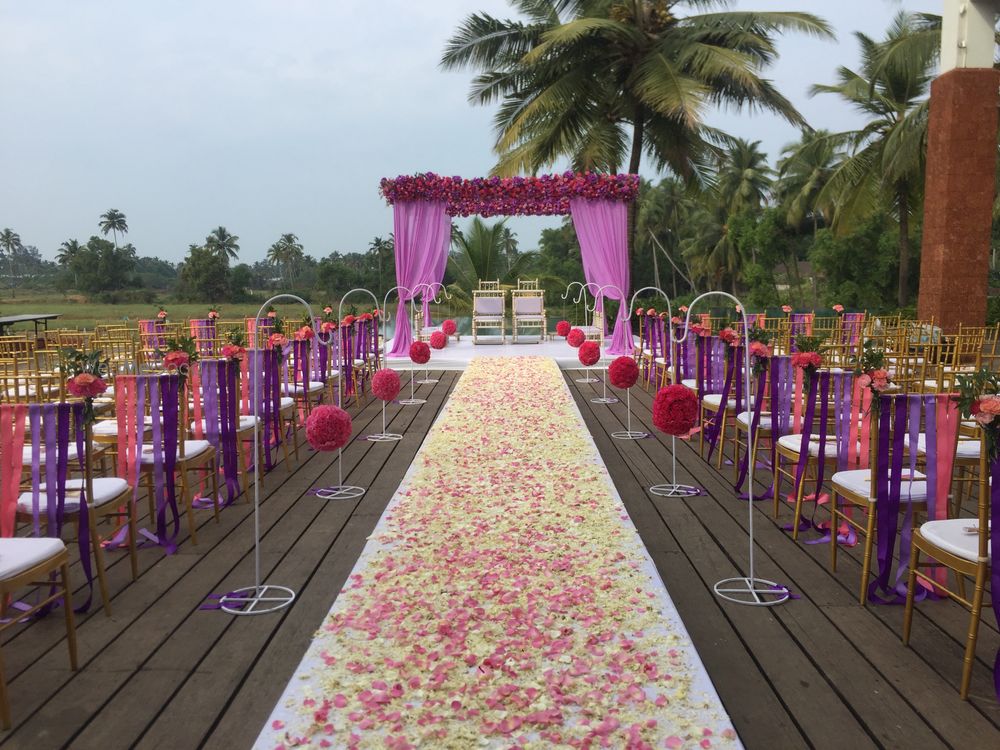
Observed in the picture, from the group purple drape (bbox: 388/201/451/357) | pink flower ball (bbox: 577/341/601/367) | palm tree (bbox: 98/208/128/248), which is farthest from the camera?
palm tree (bbox: 98/208/128/248)

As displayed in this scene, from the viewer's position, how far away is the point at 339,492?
502cm

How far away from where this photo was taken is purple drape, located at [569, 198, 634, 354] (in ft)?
42.3

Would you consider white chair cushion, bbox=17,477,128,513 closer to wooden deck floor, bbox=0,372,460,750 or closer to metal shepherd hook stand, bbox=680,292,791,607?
wooden deck floor, bbox=0,372,460,750

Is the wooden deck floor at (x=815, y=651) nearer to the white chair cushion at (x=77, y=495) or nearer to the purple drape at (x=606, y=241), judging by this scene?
the white chair cushion at (x=77, y=495)

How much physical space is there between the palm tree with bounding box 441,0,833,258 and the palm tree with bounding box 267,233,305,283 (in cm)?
1352

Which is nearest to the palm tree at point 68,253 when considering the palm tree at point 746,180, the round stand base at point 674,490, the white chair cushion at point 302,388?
A: the white chair cushion at point 302,388

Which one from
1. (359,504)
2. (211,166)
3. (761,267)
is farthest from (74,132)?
(359,504)

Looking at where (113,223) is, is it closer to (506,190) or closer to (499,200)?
(499,200)

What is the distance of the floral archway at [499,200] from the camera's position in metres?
12.7

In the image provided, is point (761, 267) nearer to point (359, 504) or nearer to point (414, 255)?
point (414, 255)

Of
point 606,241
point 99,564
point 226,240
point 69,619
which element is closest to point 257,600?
point 99,564

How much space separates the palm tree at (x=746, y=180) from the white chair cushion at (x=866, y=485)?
3907cm

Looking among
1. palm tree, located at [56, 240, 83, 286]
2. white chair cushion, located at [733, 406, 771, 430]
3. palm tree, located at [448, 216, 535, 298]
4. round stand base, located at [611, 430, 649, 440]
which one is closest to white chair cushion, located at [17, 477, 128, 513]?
white chair cushion, located at [733, 406, 771, 430]

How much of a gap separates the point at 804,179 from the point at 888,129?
1616 cm
